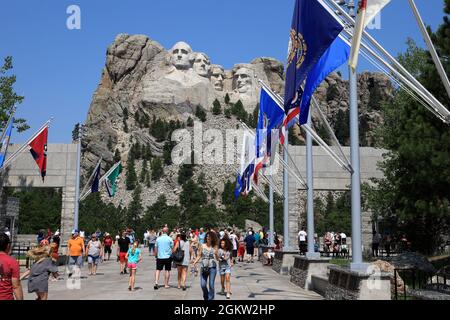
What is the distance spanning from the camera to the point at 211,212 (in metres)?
89.2

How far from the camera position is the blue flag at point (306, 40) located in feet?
33.7

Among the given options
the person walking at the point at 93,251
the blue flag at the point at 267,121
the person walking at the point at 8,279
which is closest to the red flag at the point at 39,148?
the person walking at the point at 93,251

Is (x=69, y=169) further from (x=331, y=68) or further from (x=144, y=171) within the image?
(x=144, y=171)

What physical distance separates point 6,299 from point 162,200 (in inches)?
3835

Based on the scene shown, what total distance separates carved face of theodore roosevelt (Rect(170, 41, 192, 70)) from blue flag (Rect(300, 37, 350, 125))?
447ft

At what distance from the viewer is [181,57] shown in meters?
147

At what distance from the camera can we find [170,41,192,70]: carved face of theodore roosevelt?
146000mm

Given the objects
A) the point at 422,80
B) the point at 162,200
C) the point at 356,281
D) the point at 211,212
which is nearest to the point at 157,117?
the point at 162,200

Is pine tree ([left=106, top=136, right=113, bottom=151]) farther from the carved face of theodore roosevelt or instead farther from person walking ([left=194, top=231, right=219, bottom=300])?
person walking ([left=194, top=231, right=219, bottom=300])

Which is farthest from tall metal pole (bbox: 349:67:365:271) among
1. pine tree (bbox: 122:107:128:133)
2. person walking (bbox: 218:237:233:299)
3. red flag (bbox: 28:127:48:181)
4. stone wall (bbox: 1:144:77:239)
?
pine tree (bbox: 122:107:128:133)

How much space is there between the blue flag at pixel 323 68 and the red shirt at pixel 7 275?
6.58 meters

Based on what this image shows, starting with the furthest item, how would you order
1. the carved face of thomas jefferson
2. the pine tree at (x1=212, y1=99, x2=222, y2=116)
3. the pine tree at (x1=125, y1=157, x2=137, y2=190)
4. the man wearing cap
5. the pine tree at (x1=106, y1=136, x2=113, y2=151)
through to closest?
the carved face of thomas jefferson < the pine tree at (x1=212, y1=99, x2=222, y2=116) < the pine tree at (x1=106, y1=136, x2=113, y2=151) < the pine tree at (x1=125, y1=157, x2=137, y2=190) < the man wearing cap

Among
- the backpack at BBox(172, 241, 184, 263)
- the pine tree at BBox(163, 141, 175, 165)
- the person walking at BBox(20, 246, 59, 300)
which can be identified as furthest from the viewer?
the pine tree at BBox(163, 141, 175, 165)

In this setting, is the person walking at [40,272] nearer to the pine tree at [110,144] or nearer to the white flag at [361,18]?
the white flag at [361,18]
